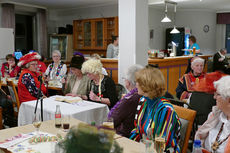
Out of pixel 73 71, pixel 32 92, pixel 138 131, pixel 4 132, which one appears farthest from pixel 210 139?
pixel 32 92

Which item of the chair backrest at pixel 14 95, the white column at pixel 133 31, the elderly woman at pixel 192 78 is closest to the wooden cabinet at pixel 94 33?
the white column at pixel 133 31

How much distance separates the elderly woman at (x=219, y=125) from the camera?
70.3 inches

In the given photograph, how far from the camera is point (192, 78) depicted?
4082 mm

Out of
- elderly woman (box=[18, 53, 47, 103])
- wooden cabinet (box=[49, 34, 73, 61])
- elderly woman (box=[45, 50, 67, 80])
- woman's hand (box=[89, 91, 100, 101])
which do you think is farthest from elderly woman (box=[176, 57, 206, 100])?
wooden cabinet (box=[49, 34, 73, 61])

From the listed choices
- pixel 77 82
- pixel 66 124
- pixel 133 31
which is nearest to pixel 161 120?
pixel 66 124

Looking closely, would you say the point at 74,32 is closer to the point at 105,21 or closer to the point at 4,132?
the point at 105,21

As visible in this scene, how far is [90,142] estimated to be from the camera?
0.89 meters

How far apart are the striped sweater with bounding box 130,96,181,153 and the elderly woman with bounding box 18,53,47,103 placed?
229 centimetres

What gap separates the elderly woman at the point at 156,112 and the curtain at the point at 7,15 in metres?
7.57

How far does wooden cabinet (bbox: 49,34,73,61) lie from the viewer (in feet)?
33.1

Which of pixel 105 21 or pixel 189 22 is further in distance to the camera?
pixel 189 22

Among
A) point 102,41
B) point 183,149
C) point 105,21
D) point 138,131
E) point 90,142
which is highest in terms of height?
point 105,21

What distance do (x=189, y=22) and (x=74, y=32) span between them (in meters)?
5.04

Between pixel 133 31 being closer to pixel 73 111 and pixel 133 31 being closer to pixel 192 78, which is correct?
pixel 192 78
